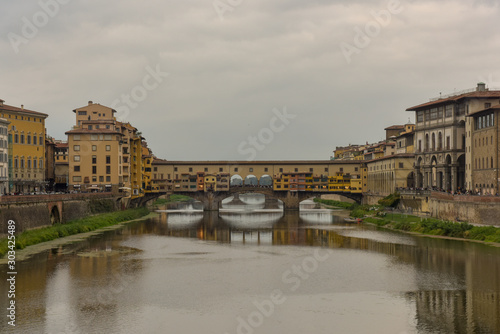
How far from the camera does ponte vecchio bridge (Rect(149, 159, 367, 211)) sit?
104375mm

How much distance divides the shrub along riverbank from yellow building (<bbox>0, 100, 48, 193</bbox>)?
42680 mm

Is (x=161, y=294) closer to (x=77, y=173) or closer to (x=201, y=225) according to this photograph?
(x=201, y=225)

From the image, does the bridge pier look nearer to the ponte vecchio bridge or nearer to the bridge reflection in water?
the ponte vecchio bridge

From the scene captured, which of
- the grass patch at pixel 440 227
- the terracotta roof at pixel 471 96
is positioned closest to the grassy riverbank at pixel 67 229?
the grass patch at pixel 440 227

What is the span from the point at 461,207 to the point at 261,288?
29.5 m

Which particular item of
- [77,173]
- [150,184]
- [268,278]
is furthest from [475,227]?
[150,184]

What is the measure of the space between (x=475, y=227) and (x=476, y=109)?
2239 cm

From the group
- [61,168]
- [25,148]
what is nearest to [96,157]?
[25,148]

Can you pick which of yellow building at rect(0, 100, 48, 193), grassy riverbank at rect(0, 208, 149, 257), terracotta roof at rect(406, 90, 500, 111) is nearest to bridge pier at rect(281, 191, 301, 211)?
grassy riverbank at rect(0, 208, 149, 257)

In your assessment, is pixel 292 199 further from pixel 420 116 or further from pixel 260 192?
pixel 420 116

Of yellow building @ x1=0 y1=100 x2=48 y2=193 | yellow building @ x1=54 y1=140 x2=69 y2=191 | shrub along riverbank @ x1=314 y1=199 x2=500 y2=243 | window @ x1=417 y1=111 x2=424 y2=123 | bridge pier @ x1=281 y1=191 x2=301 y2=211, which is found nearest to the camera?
shrub along riverbank @ x1=314 y1=199 x2=500 y2=243

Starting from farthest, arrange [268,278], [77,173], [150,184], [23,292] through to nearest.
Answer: [150,184] → [77,173] → [268,278] → [23,292]

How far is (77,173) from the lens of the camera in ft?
262

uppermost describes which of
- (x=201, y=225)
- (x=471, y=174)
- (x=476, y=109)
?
(x=476, y=109)
